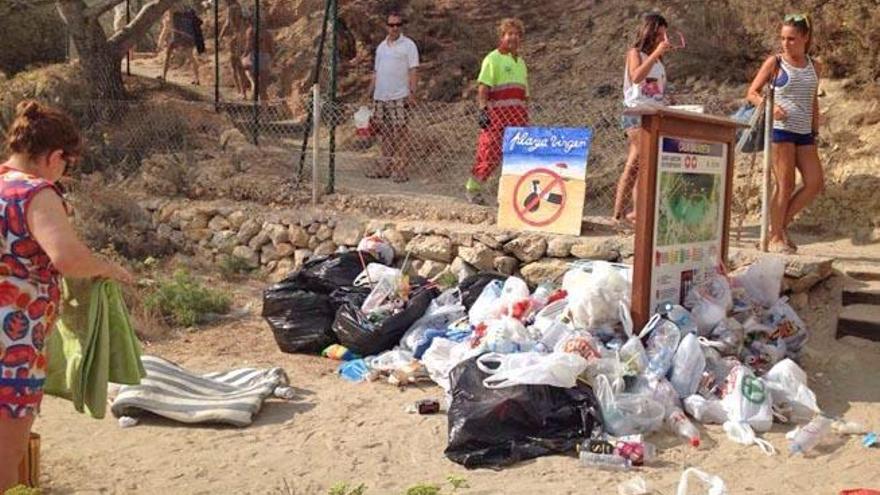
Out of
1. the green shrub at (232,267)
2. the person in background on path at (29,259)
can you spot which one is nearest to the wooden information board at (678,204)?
the person in background on path at (29,259)

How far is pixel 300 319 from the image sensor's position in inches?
264

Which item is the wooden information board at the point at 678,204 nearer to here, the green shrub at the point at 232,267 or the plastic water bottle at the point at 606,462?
the plastic water bottle at the point at 606,462

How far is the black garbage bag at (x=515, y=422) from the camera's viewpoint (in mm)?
4676

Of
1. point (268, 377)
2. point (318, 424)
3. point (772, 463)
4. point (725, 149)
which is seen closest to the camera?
point (772, 463)

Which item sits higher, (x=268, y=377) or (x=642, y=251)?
(x=642, y=251)

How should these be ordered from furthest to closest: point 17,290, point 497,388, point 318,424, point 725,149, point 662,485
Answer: point 725,149 → point 318,424 → point 497,388 → point 662,485 → point 17,290

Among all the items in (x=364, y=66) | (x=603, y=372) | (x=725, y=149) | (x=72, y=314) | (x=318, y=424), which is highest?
(x=364, y=66)

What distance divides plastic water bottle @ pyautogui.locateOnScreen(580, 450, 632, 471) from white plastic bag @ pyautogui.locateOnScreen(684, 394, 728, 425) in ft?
2.53

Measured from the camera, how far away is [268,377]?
18.9 feet

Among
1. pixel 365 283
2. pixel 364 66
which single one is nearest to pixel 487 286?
pixel 365 283

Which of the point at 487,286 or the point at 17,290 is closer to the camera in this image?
the point at 17,290

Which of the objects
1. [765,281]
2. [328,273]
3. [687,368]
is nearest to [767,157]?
[765,281]

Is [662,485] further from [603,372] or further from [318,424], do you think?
[318,424]

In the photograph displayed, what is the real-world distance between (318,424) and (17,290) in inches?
87.5
